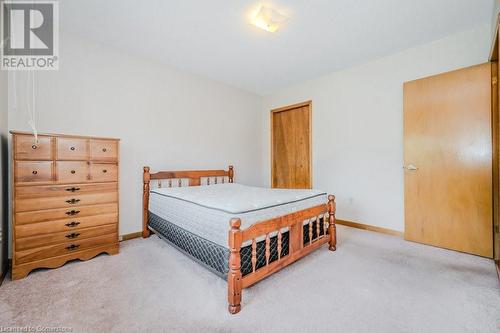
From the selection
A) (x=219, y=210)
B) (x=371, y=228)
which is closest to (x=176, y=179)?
(x=219, y=210)

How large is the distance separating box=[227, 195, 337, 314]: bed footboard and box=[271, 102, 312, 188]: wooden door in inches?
66.6

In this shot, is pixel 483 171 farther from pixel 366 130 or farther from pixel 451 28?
pixel 451 28

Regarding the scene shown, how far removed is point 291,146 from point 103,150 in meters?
3.22

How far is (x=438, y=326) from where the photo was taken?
4.39ft

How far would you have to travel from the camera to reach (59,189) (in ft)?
6.86

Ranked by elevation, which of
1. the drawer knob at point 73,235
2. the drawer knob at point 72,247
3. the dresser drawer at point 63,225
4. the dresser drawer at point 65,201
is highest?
the dresser drawer at point 65,201

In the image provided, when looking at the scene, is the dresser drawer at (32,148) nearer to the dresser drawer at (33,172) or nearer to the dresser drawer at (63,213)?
the dresser drawer at (33,172)

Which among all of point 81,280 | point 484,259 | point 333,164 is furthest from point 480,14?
point 81,280

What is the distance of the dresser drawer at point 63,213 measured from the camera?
1903 millimetres

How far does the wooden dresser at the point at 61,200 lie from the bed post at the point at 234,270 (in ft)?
5.45

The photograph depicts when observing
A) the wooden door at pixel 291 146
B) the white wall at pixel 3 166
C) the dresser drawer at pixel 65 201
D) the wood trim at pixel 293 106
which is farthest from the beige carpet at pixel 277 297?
the wood trim at pixel 293 106

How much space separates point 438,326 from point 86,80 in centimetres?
402

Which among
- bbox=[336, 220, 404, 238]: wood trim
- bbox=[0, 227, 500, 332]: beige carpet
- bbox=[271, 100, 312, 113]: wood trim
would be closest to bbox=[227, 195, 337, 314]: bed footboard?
bbox=[0, 227, 500, 332]: beige carpet

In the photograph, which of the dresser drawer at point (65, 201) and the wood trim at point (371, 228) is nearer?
the dresser drawer at point (65, 201)
